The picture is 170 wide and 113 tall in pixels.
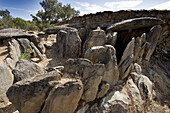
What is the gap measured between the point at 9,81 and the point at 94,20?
670 centimetres

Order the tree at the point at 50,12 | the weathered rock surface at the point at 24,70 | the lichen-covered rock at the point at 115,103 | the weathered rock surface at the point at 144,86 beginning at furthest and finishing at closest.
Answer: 1. the tree at the point at 50,12
2. the weathered rock surface at the point at 144,86
3. the lichen-covered rock at the point at 115,103
4. the weathered rock surface at the point at 24,70

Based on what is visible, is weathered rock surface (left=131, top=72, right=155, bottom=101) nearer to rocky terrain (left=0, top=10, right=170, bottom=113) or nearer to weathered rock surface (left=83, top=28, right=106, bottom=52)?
rocky terrain (left=0, top=10, right=170, bottom=113)

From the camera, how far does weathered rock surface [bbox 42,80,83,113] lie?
2482 mm

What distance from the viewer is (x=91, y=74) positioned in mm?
3047

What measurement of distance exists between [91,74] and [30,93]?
187cm

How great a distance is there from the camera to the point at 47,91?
2.53m

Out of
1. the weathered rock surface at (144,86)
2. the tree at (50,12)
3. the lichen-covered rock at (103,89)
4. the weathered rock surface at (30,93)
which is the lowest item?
the weathered rock surface at (144,86)

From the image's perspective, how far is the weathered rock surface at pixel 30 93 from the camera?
2.28m

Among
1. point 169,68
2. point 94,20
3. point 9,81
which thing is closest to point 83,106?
point 9,81

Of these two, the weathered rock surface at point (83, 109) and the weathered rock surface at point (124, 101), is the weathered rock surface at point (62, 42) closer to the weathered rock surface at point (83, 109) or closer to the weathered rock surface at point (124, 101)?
the weathered rock surface at point (83, 109)

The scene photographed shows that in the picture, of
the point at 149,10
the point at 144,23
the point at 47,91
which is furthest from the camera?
the point at 149,10

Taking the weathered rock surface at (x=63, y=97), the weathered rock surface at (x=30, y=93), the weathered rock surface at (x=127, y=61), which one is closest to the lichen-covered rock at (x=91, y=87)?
the weathered rock surface at (x=63, y=97)

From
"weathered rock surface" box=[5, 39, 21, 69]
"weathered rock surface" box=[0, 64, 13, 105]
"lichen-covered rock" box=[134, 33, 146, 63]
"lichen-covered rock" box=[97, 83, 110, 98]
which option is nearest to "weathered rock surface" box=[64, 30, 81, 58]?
"lichen-covered rock" box=[97, 83, 110, 98]

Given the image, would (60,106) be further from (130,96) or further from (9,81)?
(130,96)
